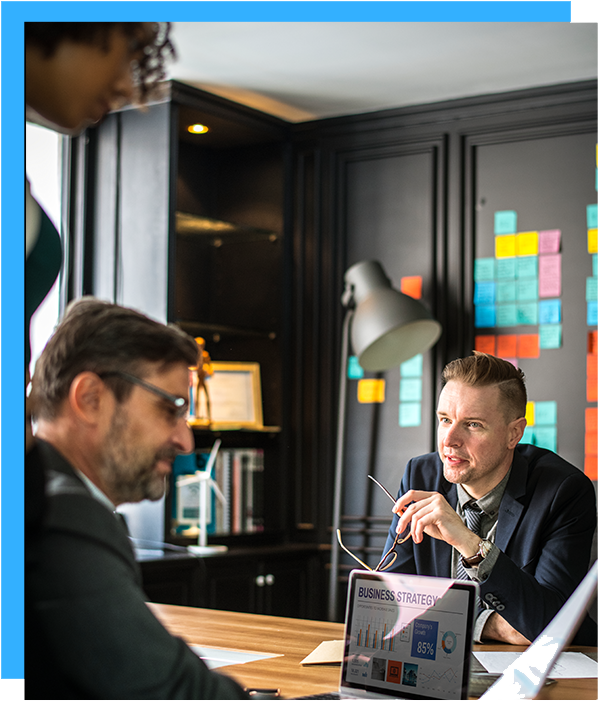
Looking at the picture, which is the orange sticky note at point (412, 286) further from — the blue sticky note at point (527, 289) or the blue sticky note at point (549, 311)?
the blue sticky note at point (549, 311)

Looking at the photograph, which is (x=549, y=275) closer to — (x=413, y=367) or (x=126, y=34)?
(x=413, y=367)

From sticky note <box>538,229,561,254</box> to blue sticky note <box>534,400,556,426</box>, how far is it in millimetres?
560

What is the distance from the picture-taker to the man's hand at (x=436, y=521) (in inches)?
58.9

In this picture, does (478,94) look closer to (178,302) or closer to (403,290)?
(403,290)

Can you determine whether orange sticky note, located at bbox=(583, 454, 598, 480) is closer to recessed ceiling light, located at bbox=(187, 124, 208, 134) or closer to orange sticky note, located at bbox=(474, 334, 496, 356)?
orange sticky note, located at bbox=(474, 334, 496, 356)

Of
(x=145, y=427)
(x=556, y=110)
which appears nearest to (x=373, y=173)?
(x=556, y=110)

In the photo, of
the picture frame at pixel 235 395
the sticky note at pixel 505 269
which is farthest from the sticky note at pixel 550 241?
the picture frame at pixel 235 395

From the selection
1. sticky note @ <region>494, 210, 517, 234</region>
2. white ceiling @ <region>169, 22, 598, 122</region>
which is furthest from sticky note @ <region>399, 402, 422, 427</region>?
white ceiling @ <region>169, 22, 598, 122</region>

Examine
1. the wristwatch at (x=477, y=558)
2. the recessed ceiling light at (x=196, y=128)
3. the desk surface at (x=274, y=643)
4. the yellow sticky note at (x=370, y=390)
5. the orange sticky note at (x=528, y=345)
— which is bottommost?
the desk surface at (x=274, y=643)

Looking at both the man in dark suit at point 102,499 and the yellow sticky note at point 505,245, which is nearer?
the man in dark suit at point 102,499

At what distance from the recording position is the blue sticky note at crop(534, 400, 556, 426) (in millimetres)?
2924

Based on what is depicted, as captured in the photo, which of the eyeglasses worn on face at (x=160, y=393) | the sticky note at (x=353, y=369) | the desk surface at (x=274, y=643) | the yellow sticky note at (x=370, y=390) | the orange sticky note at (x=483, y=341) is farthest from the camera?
the sticky note at (x=353, y=369)

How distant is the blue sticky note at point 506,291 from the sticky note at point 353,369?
0.60m

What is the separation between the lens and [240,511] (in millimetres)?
2760
